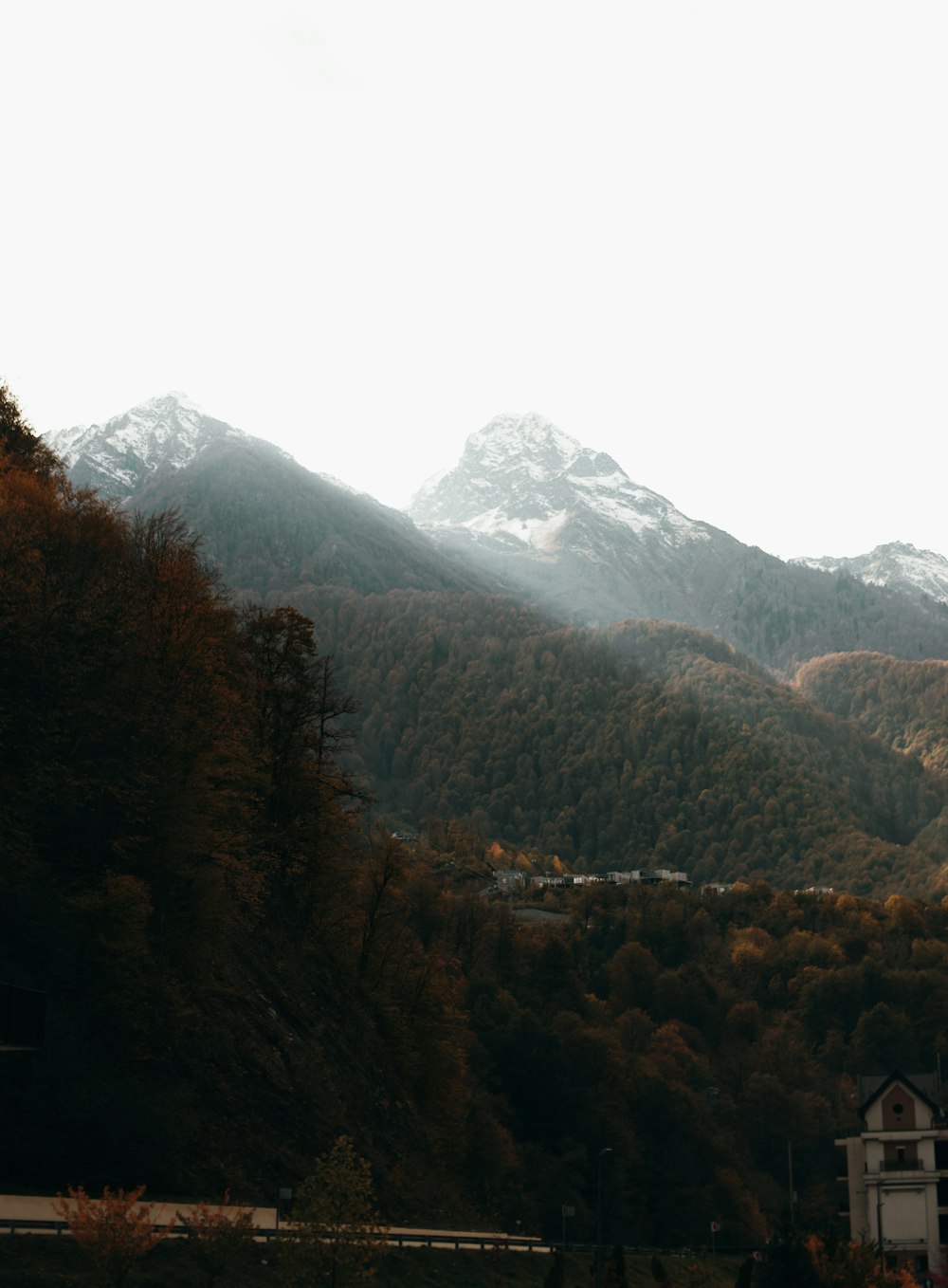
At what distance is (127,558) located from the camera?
246 ft

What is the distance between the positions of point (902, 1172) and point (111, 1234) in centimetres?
7728

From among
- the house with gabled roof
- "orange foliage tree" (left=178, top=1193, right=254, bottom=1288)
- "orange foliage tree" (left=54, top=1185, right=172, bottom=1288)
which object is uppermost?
"orange foliage tree" (left=54, top=1185, right=172, bottom=1288)

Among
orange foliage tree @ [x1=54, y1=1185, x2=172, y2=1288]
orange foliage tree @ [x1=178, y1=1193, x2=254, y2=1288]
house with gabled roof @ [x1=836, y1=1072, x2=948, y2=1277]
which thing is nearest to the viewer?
orange foliage tree @ [x1=54, y1=1185, x2=172, y2=1288]

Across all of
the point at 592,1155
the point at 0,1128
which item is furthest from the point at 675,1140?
the point at 0,1128

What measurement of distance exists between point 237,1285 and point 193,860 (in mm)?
18846

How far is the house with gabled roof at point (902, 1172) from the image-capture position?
10844 centimetres

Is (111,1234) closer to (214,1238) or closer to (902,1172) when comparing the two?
(214,1238)

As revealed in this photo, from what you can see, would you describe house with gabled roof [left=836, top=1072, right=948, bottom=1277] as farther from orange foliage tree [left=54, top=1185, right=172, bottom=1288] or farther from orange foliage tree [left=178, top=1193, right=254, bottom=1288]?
orange foliage tree [left=54, top=1185, right=172, bottom=1288]

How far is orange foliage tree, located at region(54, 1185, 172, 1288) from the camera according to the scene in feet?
151

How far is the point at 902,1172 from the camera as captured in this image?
110 m

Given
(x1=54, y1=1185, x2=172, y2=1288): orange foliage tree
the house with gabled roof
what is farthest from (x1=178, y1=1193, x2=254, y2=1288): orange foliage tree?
the house with gabled roof

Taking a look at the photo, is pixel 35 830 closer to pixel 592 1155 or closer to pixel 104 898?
pixel 104 898

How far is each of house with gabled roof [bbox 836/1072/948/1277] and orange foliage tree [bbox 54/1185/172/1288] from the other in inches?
2792

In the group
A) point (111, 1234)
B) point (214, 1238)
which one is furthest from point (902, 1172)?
point (111, 1234)
